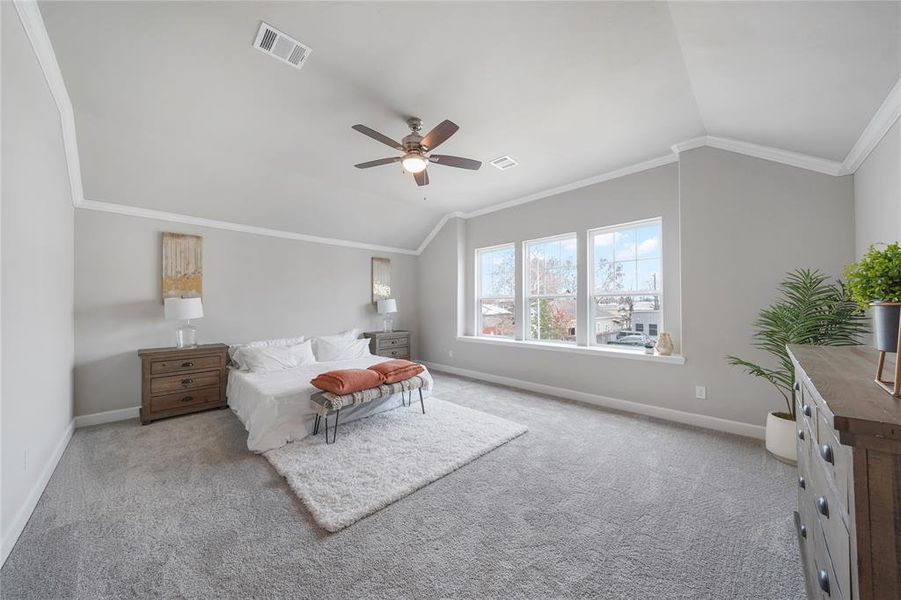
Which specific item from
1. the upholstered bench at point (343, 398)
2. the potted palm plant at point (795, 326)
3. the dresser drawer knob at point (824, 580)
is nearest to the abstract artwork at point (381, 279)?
the upholstered bench at point (343, 398)

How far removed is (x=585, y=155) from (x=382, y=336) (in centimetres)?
398

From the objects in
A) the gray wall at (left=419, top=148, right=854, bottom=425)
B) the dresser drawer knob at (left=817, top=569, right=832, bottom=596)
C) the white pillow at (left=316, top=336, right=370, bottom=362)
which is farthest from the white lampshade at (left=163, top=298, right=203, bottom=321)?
the dresser drawer knob at (left=817, top=569, right=832, bottom=596)

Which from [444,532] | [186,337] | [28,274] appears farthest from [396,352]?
[28,274]

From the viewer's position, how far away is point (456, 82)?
2.51 meters

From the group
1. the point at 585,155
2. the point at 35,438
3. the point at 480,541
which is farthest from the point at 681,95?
the point at 35,438

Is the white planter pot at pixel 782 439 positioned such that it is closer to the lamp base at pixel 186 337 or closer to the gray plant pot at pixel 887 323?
the gray plant pot at pixel 887 323

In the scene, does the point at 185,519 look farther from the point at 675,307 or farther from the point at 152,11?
the point at 675,307

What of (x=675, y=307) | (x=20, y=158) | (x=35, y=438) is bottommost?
(x=35, y=438)

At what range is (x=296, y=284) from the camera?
16.7ft

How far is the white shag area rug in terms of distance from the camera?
216cm

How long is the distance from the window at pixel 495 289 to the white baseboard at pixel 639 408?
0.81m

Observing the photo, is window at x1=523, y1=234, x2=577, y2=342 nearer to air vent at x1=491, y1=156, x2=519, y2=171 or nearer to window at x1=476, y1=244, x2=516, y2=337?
window at x1=476, y1=244, x2=516, y2=337

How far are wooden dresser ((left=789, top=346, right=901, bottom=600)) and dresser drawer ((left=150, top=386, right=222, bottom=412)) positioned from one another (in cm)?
482

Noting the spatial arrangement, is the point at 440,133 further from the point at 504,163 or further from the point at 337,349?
the point at 337,349
